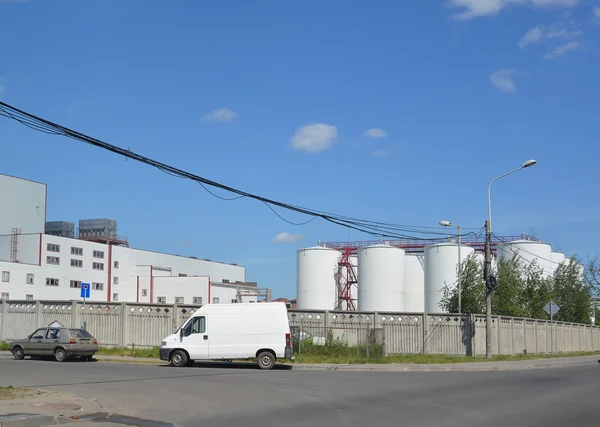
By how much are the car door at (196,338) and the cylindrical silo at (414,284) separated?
1757 inches

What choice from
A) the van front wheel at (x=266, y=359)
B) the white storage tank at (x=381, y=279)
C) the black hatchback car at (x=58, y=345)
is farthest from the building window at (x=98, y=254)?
the van front wheel at (x=266, y=359)

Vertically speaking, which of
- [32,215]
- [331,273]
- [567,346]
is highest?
[32,215]

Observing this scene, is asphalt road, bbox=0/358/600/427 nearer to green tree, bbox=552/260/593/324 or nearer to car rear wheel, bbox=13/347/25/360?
car rear wheel, bbox=13/347/25/360

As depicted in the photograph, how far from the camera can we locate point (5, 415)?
41.0 ft

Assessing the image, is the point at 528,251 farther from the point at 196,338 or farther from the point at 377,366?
the point at 196,338

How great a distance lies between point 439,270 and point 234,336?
42639 mm

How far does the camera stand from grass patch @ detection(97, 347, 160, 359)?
32297 millimetres

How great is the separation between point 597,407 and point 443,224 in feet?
96.5

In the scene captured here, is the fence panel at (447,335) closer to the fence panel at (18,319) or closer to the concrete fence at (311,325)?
the concrete fence at (311,325)

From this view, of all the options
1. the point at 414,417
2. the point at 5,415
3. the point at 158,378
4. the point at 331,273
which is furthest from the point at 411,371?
the point at 331,273

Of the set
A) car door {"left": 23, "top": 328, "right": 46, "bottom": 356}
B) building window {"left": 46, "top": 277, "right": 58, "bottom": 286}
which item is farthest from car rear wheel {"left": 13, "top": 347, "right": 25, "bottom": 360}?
building window {"left": 46, "top": 277, "right": 58, "bottom": 286}

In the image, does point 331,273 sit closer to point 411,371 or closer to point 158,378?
point 411,371

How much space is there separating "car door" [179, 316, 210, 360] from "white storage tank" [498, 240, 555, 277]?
47288 millimetres

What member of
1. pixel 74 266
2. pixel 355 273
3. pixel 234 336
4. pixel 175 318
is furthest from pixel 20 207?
pixel 234 336
